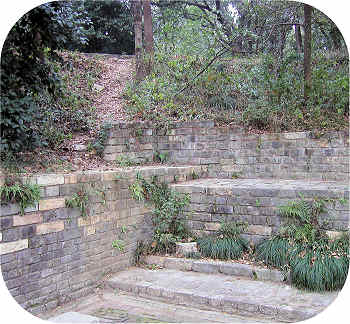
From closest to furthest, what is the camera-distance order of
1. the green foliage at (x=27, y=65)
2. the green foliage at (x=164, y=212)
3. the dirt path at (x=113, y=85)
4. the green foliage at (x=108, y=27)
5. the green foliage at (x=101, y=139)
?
the green foliage at (x=27, y=65) → the green foliage at (x=164, y=212) → the green foliage at (x=101, y=139) → the dirt path at (x=113, y=85) → the green foliage at (x=108, y=27)

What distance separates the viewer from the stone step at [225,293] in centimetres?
429

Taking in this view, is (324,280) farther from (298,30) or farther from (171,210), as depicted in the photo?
(298,30)

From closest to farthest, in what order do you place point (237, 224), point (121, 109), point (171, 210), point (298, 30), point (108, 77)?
point (237, 224) → point (171, 210) → point (121, 109) → point (298, 30) → point (108, 77)

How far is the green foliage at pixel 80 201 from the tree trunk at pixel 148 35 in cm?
669

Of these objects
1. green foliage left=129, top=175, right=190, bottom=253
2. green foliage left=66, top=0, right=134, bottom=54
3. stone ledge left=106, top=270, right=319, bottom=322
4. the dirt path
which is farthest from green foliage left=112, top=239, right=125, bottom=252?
green foliage left=66, top=0, right=134, bottom=54

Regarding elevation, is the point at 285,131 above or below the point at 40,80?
below

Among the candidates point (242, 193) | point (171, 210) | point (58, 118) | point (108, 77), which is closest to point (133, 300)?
point (171, 210)

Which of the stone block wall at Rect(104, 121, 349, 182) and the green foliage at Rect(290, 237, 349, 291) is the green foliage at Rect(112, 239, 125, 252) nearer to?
the stone block wall at Rect(104, 121, 349, 182)

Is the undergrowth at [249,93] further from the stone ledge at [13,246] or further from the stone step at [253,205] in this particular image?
the stone ledge at [13,246]

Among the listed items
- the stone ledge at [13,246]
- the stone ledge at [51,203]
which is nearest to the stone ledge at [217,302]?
the stone ledge at [51,203]

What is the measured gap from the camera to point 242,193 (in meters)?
6.05

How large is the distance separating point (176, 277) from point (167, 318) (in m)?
1.11

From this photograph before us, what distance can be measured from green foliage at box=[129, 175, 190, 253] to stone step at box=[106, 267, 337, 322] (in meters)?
0.59

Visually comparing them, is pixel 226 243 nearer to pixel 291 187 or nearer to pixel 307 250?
pixel 307 250
